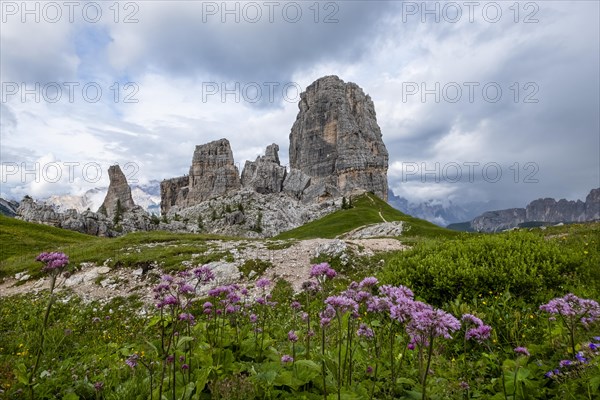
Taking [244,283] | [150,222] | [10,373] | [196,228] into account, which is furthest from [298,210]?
[10,373]

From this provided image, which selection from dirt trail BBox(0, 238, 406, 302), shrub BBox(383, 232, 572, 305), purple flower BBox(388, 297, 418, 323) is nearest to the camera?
purple flower BBox(388, 297, 418, 323)

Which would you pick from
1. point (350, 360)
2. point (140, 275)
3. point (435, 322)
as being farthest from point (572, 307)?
point (140, 275)

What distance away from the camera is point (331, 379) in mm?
4691

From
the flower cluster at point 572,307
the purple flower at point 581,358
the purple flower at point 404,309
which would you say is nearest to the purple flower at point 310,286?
the purple flower at point 404,309

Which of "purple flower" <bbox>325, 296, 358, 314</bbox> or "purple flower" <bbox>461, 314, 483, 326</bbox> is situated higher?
"purple flower" <bbox>325, 296, 358, 314</bbox>

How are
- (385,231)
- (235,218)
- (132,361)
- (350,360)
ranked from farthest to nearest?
(235,218)
(385,231)
(132,361)
(350,360)

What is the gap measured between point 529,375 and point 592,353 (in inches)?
38.9

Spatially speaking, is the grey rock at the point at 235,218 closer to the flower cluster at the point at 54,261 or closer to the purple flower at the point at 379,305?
the flower cluster at the point at 54,261

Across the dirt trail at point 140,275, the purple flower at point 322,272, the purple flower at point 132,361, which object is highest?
the purple flower at point 322,272

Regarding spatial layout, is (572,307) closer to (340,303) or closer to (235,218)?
(340,303)

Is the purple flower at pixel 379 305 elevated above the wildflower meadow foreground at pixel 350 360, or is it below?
above

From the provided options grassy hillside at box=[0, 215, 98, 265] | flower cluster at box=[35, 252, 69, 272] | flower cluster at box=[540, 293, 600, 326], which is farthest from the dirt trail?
grassy hillside at box=[0, 215, 98, 265]

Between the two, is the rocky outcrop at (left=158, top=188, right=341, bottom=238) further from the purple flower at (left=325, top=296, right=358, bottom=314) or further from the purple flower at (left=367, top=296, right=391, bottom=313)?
the purple flower at (left=367, top=296, right=391, bottom=313)

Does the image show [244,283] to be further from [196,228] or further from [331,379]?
[196,228]
